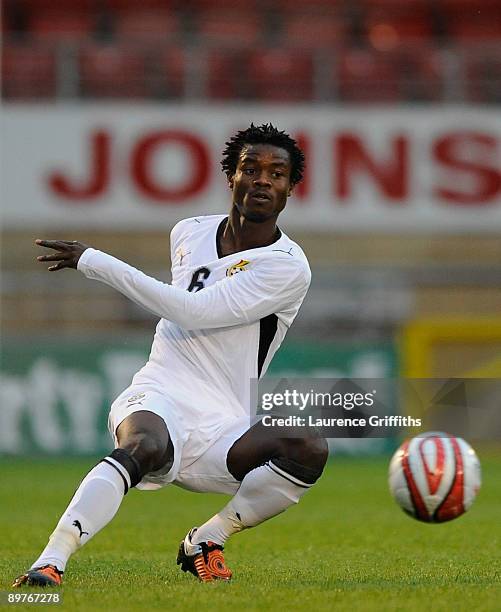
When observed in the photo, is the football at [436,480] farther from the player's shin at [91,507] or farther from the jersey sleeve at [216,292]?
the player's shin at [91,507]

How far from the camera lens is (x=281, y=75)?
17.1 metres

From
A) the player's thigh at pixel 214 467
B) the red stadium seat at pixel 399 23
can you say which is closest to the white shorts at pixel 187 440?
the player's thigh at pixel 214 467

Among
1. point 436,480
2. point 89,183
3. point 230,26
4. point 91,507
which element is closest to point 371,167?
point 89,183

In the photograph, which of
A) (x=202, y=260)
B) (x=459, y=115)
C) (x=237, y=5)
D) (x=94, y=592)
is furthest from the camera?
(x=237, y=5)

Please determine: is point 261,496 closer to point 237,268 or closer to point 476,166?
point 237,268

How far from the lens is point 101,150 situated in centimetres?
1652

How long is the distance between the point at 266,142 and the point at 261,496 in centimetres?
152

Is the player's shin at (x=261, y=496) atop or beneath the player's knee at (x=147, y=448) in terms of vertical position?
beneath

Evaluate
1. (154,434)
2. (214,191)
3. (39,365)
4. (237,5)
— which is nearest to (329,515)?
(154,434)

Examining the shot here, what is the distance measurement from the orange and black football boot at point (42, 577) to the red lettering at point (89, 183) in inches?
472

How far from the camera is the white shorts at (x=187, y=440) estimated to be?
210 inches

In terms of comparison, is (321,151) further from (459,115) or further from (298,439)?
(298,439)

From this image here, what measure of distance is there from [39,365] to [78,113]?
11.4 feet

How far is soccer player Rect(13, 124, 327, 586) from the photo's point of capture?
207 inches
